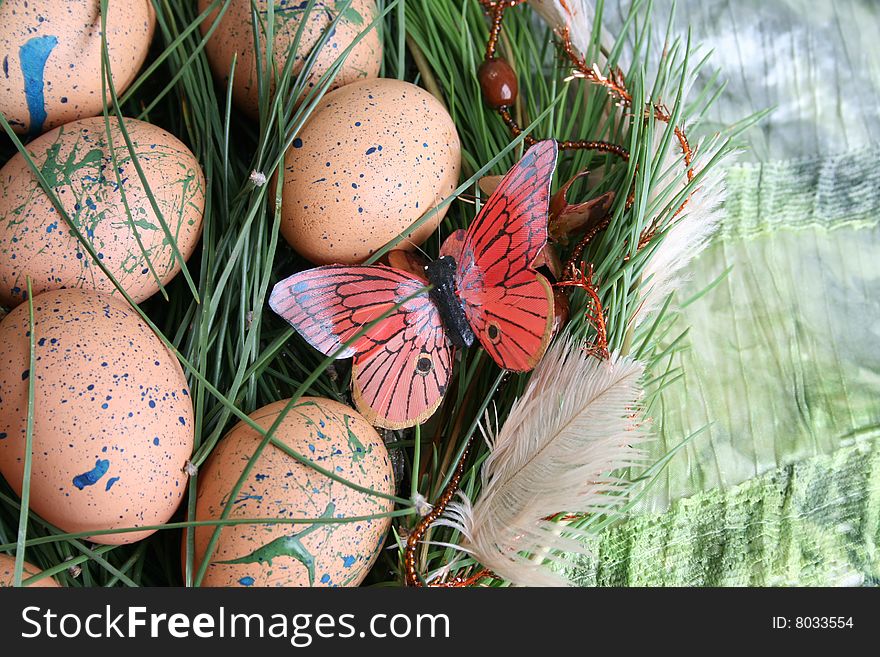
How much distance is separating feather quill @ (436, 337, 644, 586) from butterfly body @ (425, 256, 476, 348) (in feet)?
0.26

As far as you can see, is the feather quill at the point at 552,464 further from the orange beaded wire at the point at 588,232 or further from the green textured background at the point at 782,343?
the green textured background at the point at 782,343

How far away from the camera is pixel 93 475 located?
20.9 inches

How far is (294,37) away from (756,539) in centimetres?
64

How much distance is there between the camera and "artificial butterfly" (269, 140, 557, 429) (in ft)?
1.96

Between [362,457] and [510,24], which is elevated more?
[510,24]

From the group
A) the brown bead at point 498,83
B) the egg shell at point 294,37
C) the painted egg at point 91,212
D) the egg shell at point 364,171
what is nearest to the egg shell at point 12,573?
the painted egg at point 91,212

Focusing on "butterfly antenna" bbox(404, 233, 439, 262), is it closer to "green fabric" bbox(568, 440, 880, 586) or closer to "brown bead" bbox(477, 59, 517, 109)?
"brown bead" bbox(477, 59, 517, 109)

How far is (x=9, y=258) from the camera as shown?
59 cm

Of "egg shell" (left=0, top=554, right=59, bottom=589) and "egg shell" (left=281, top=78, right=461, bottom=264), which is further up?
"egg shell" (left=281, top=78, right=461, bottom=264)

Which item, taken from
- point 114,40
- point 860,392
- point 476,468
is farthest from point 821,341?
point 114,40

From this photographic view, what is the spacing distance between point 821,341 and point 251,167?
0.61 meters

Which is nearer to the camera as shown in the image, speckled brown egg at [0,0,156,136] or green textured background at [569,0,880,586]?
speckled brown egg at [0,0,156,136]

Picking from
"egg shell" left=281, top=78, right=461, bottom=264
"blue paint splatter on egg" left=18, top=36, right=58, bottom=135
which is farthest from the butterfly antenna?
"blue paint splatter on egg" left=18, top=36, right=58, bottom=135

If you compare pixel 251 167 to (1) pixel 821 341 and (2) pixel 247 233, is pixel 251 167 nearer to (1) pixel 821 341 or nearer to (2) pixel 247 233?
(2) pixel 247 233
